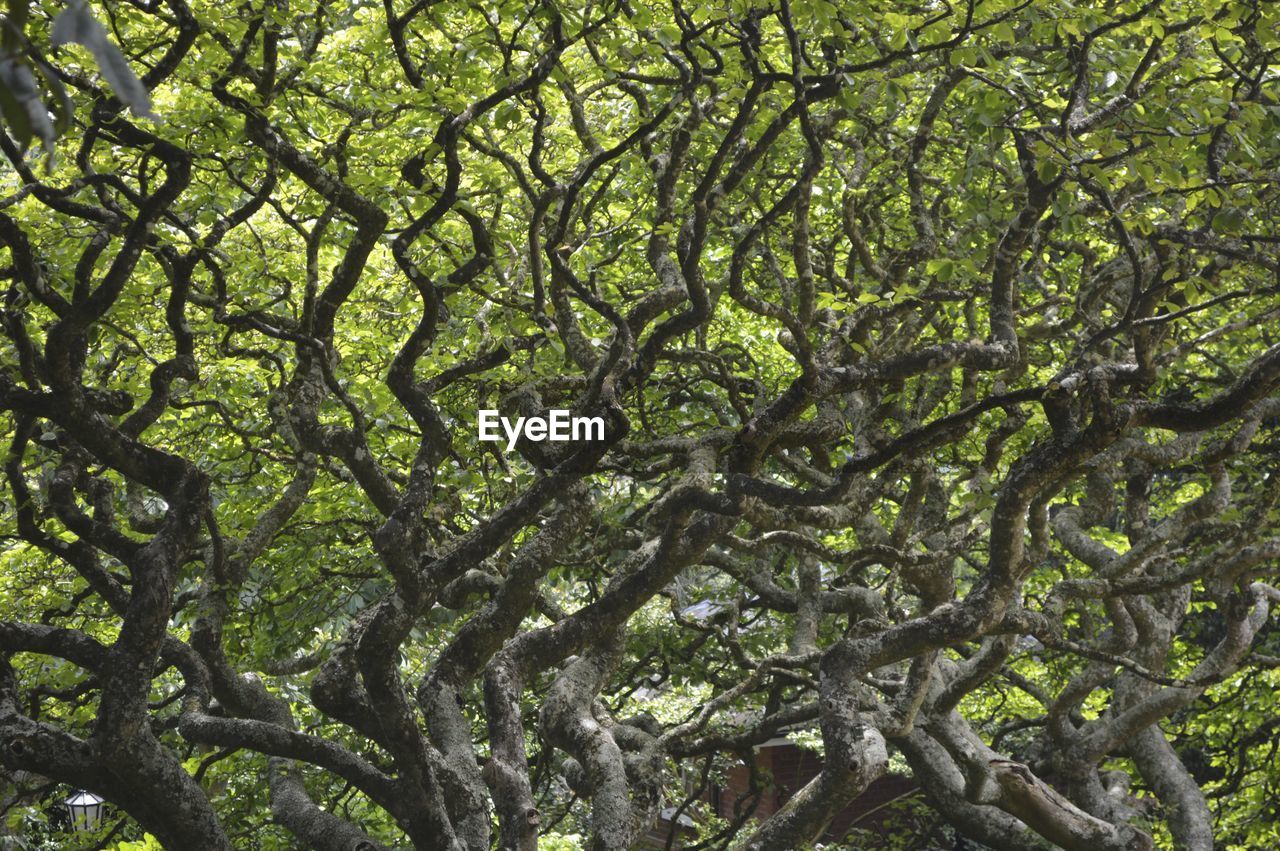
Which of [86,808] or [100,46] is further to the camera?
[86,808]

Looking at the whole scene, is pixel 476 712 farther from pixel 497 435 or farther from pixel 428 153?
pixel 428 153

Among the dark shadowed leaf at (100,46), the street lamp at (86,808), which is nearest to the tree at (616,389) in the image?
the street lamp at (86,808)

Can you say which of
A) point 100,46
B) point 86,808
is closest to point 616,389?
point 100,46

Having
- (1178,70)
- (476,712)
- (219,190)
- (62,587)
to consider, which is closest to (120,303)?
(219,190)

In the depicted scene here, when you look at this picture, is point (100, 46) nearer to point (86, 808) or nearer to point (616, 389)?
point (616, 389)

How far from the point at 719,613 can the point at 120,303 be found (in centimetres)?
524

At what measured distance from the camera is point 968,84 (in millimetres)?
9742

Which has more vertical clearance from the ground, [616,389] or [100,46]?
[616,389]

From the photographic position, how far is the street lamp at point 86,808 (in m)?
11.5

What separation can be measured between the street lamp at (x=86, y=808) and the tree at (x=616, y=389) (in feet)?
1.88

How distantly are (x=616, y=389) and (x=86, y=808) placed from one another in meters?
7.41

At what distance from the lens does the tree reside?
23.0 feet

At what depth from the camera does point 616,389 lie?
7.32 metres

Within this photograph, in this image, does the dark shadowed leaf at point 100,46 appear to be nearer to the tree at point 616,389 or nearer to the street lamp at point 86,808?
the tree at point 616,389
